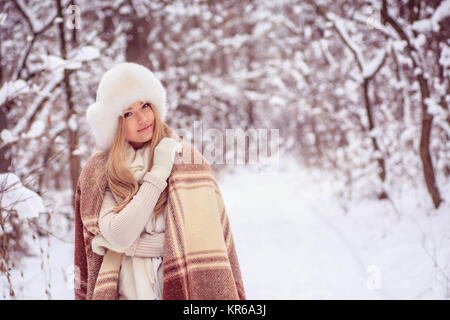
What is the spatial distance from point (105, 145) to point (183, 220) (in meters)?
0.59

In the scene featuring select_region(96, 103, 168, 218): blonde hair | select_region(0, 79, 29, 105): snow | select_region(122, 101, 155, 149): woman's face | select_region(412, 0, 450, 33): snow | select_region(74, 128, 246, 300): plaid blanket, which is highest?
select_region(412, 0, 450, 33): snow

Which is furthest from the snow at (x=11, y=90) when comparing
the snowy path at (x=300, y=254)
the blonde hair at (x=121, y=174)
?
the snowy path at (x=300, y=254)

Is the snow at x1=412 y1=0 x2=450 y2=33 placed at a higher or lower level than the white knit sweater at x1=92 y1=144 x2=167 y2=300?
higher

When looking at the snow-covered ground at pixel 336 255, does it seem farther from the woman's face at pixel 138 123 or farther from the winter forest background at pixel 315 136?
the woman's face at pixel 138 123

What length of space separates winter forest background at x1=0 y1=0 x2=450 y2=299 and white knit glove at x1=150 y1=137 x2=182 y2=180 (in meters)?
1.03

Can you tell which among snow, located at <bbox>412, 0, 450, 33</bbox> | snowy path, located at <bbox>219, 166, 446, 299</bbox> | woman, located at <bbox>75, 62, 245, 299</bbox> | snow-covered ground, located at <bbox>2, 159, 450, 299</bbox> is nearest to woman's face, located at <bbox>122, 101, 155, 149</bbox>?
woman, located at <bbox>75, 62, 245, 299</bbox>

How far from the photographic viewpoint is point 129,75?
1783mm

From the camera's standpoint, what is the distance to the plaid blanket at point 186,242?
1564 mm

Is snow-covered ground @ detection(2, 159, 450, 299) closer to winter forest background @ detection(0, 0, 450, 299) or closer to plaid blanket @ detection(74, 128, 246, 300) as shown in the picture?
winter forest background @ detection(0, 0, 450, 299)

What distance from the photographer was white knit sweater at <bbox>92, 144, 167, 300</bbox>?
4.84 feet

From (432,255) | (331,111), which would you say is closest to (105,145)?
(432,255)

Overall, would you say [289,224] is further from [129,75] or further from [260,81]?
[260,81]
